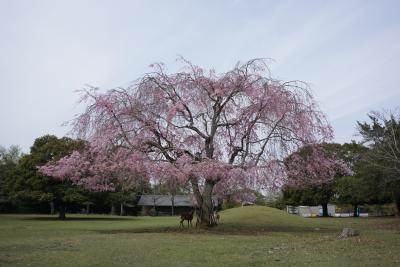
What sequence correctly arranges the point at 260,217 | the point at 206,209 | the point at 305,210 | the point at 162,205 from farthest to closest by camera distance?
the point at 162,205 → the point at 305,210 → the point at 260,217 → the point at 206,209

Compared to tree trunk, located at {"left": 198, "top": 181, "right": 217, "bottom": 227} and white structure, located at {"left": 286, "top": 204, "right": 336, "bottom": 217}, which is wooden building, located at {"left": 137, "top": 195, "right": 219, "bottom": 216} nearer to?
white structure, located at {"left": 286, "top": 204, "right": 336, "bottom": 217}

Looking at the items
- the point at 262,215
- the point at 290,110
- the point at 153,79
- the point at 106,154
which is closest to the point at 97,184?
the point at 106,154

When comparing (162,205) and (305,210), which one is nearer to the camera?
(305,210)

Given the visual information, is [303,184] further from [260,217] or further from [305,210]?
[305,210]

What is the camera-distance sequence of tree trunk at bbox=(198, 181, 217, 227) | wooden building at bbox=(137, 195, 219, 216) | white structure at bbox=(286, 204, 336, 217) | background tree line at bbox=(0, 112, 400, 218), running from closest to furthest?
tree trunk at bbox=(198, 181, 217, 227)
background tree line at bbox=(0, 112, 400, 218)
white structure at bbox=(286, 204, 336, 217)
wooden building at bbox=(137, 195, 219, 216)

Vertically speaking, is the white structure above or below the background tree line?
Result: below

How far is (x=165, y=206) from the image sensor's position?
279 ft

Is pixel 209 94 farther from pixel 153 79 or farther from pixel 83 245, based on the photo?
pixel 83 245

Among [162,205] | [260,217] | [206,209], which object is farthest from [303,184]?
[162,205]

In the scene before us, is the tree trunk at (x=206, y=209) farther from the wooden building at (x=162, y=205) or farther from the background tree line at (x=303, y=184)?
the wooden building at (x=162, y=205)

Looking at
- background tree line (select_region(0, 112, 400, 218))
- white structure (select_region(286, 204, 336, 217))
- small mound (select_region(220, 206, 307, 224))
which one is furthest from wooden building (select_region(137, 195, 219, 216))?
small mound (select_region(220, 206, 307, 224))

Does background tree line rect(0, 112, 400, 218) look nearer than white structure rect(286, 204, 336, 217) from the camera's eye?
Yes

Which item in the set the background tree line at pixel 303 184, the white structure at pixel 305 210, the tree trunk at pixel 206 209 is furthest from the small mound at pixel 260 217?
the white structure at pixel 305 210

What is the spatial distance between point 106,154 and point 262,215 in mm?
18213
